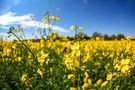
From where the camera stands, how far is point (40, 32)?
519 centimetres

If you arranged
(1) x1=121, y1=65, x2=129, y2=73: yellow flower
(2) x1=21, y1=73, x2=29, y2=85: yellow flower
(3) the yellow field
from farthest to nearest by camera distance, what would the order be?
(2) x1=21, y1=73, x2=29, y2=85: yellow flower → (3) the yellow field → (1) x1=121, y1=65, x2=129, y2=73: yellow flower

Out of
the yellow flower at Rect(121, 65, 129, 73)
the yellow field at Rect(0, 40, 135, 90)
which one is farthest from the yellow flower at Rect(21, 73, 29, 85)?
the yellow flower at Rect(121, 65, 129, 73)

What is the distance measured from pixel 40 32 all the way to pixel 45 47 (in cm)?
84

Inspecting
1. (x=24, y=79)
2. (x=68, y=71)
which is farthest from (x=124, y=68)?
(x=68, y=71)

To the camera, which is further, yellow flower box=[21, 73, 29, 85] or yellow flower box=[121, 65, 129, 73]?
yellow flower box=[21, 73, 29, 85]

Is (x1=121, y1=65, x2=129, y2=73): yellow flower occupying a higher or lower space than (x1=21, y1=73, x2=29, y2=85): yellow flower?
higher

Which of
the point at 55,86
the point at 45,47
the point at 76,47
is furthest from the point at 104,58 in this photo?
the point at 76,47

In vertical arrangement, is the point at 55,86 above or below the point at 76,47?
below

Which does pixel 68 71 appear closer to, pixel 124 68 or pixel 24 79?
pixel 24 79

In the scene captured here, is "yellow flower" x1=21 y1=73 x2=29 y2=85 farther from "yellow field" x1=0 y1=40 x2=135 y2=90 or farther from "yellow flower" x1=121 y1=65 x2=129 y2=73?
"yellow flower" x1=121 y1=65 x2=129 y2=73

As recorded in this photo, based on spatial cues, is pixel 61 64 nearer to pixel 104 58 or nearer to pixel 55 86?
pixel 55 86

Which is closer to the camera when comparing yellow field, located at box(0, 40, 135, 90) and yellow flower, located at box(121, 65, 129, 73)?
yellow flower, located at box(121, 65, 129, 73)

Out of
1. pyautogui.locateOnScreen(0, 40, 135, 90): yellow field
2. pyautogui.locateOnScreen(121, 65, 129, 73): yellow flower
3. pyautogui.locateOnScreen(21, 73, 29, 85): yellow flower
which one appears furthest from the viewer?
pyautogui.locateOnScreen(21, 73, 29, 85): yellow flower

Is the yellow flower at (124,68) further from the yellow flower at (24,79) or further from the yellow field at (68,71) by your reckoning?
the yellow flower at (24,79)
